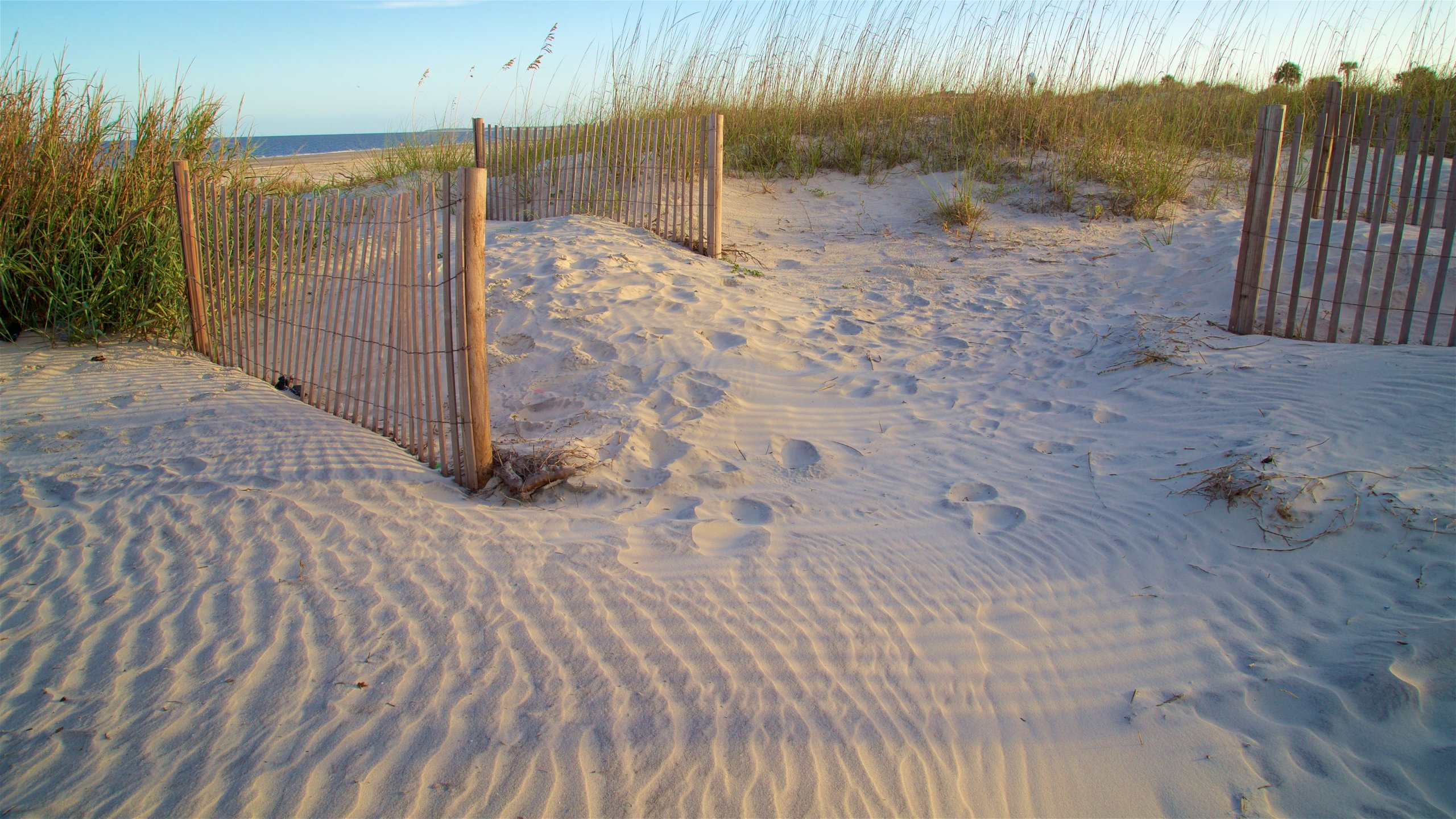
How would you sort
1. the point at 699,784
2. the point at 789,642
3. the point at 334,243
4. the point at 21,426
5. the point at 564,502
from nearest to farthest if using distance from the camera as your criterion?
the point at 699,784
the point at 789,642
the point at 564,502
the point at 21,426
the point at 334,243

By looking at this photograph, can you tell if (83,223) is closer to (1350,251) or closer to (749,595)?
(749,595)

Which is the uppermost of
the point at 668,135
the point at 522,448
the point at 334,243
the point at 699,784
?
the point at 668,135

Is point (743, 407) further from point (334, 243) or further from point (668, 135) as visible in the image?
point (668, 135)

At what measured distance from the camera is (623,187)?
7.14 metres

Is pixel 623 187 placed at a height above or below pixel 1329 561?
above

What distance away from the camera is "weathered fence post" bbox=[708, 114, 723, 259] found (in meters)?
6.59

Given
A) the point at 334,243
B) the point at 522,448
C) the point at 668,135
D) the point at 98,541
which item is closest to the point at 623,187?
the point at 668,135

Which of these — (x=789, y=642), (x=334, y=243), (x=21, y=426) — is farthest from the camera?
(x=334, y=243)

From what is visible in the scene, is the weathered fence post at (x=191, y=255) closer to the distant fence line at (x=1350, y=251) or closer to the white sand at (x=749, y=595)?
the white sand at (x=749, y=595)

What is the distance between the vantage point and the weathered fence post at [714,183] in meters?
6.59

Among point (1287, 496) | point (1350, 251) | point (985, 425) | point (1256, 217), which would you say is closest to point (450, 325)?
point (985, 425)

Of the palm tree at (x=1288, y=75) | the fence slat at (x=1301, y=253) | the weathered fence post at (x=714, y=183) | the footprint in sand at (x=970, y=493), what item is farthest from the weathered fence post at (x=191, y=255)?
the palm tree at (x=1288, y=75)

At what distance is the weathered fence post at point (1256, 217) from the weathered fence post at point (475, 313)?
430 cm

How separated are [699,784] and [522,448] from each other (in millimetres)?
2165
